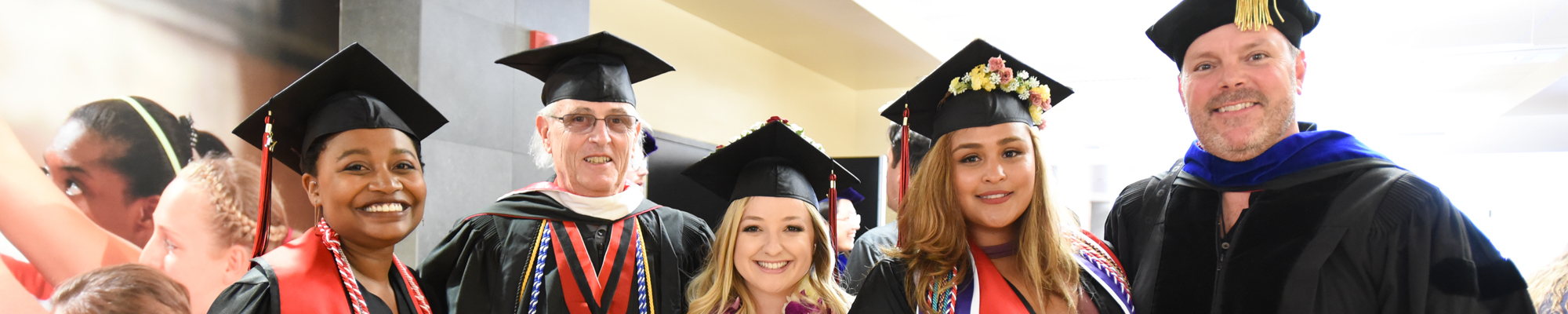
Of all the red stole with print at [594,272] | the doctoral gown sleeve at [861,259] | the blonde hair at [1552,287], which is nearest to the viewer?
the red stole with print at [594,272]

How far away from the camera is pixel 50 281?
295 cm

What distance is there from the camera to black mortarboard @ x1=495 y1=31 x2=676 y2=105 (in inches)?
110

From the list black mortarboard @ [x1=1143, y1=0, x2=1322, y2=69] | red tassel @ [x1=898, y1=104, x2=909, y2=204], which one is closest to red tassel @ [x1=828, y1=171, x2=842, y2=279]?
red tassel @ [x1=898, y1=104, x2=909, y2=204]

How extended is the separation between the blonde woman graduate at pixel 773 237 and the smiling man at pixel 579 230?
0.56 ft

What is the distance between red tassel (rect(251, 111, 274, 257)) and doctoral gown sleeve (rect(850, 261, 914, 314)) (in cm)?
143

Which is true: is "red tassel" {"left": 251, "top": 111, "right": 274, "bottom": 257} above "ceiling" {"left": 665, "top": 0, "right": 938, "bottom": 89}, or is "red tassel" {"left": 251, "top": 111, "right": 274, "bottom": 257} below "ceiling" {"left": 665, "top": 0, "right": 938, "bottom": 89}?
below

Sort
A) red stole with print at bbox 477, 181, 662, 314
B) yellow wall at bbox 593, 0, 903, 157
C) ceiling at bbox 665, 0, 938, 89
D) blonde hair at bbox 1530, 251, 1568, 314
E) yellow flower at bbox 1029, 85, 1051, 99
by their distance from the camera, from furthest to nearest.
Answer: ceiling at bbox 665, 0, 938, 89
yellow wall at bbox 593, 0, 903, 157
blonde hair at bbox 1530, 251, 1568, 314
red stole with print at bbox 477, 181, 662, 314
yellow flower at bbox 1029, 85, 1051, 99

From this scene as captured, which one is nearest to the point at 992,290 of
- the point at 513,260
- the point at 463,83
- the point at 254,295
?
the point at 513,260

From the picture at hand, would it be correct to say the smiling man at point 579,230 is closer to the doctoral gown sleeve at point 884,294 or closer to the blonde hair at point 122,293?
the doctoral gown sleeve at point 884,294

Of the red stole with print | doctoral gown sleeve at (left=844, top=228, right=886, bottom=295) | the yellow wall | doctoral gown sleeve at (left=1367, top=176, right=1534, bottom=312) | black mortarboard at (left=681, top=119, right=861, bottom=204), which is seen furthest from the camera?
the yellow wall

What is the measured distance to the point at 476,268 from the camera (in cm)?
269

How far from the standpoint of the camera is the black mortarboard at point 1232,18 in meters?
2.12

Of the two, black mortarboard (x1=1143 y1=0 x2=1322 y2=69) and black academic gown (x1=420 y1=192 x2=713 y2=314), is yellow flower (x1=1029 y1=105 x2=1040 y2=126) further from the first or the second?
black academic gown (x1=420 y1=192 x2=713 y2=314)

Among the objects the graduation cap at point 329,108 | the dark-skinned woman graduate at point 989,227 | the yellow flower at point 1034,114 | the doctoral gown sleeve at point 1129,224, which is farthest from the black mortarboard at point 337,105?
the doctoral gown sleeve at point 1129,224
